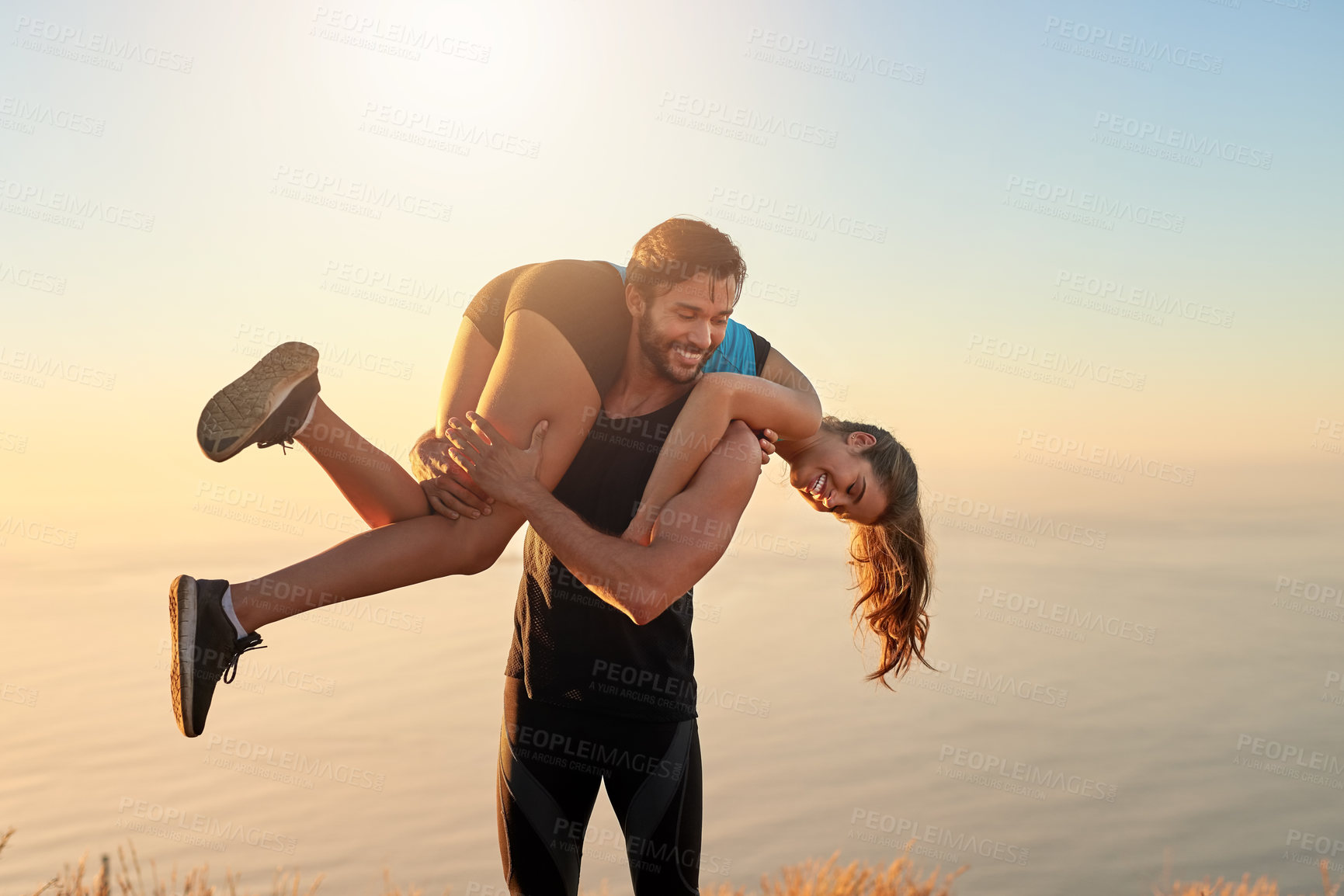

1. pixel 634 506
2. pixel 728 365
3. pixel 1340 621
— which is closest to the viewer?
pixel 634 506

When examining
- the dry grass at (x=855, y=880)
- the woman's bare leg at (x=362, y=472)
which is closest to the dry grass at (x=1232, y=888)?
the dry grass at (x=855, y=880)

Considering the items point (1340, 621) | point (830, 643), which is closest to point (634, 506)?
point (830, 643)

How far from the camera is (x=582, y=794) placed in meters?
2.62

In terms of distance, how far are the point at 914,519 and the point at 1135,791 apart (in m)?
19.3

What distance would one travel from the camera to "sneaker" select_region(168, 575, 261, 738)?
104 inches

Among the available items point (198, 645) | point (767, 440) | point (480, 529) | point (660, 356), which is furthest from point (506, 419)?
point (198, 645)

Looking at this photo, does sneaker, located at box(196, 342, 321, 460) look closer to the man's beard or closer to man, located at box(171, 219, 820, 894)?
man, located at box(171, 219, 820, 894)

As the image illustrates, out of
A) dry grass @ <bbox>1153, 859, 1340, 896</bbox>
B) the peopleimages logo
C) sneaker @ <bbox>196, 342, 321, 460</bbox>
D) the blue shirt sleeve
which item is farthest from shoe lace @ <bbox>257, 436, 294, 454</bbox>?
the peopleimages logo

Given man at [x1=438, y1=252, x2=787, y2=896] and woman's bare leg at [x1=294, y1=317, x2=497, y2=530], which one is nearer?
man at [x1=438, y1=252, x2=787, y2=896]

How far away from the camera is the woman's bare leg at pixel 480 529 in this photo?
2670 millimetres

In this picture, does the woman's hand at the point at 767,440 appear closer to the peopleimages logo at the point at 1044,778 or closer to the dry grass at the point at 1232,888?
the dry grass at the point at 1232,888

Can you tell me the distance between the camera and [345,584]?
8.89ft

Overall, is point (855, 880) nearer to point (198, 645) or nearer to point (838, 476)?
point (838, 476)

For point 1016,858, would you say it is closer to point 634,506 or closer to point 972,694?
point 972,694
